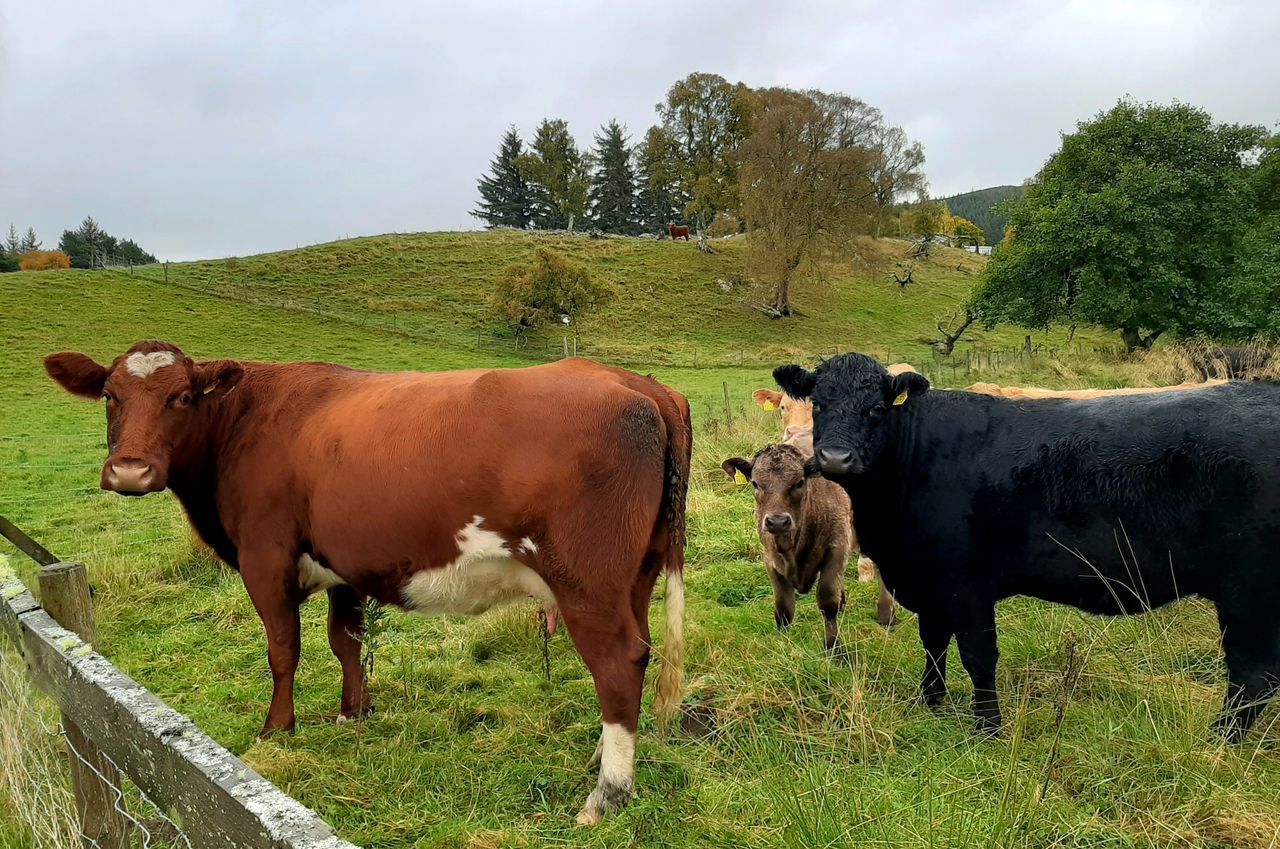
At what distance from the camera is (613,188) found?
77.2 meters

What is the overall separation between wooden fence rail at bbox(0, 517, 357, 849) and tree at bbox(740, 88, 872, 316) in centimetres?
4225

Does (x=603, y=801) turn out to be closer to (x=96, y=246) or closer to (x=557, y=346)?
(x=557, y=346)

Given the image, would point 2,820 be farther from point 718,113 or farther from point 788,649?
point 718,113

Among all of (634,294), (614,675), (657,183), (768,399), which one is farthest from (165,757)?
(657,183)

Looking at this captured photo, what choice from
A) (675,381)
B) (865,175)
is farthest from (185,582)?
(865,175)

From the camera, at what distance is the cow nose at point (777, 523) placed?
16.8 feet

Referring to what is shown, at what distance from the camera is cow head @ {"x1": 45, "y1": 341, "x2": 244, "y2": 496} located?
3.87 metres

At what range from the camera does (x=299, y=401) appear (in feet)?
14.0

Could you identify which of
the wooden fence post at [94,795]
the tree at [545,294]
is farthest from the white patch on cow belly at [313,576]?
the tree at [545,294]

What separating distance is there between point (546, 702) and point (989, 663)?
2.56 meters

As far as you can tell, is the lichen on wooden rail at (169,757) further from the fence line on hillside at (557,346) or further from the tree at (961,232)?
the tree at (961,232)

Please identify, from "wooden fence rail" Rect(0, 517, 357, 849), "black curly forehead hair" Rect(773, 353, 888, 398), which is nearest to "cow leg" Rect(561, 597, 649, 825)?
"wooden fence rail" Rect(0, 517, 357, 849)

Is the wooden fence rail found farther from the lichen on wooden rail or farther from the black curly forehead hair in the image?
the black curly forehead hair

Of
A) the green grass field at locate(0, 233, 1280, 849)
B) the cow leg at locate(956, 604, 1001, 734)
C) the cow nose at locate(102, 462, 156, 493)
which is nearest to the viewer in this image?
the green grass field at locate(0, 233, 1280, 849)
